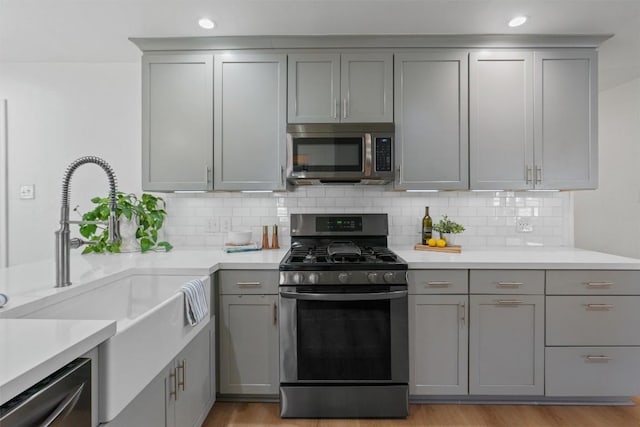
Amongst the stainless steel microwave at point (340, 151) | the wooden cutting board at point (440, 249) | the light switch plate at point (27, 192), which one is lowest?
the wooden cutting board at point (440, 249)

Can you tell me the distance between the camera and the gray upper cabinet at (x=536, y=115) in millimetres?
2316

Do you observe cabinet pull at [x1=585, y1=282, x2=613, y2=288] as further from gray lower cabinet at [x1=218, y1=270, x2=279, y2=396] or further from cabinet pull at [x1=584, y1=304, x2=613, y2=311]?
gray lower cabinet at [x1=218, y1=270, x2=279, y2=396]

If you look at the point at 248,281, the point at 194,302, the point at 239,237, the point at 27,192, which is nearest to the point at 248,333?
the point at 248,281

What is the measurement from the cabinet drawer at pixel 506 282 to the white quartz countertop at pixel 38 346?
6.18 ft

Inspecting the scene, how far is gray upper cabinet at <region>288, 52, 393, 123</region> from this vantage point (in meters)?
2.32

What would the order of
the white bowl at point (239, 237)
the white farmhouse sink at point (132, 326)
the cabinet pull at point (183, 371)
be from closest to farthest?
1. the white farmhouse sink at point (132, 326)
2. the cabinet pull at point (183, 371)
3. the white bowl at point (239, 237)

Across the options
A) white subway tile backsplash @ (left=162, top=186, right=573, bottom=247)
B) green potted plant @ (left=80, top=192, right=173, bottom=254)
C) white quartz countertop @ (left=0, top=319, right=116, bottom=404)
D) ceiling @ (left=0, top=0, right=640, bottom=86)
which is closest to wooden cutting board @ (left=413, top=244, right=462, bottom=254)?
white subway tile backsplash @ (left=162, top=186, right=573, bottom=247)

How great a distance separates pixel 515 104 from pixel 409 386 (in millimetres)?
2000

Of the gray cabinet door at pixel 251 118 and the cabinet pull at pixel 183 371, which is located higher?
the gray cabinet door at pixel 251 118

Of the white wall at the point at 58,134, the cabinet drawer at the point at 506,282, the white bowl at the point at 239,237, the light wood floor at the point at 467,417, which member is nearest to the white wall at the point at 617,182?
the light wood floor at the point at 467,417

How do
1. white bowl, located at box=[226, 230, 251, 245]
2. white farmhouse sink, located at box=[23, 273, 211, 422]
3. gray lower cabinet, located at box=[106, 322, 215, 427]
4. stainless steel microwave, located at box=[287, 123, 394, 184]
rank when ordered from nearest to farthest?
white farmhouse sink, located at box=[23, 273, 211, 422]
gray lower cabinet, located at box=[106, 322, 215, 427]
stainless steel microwave, located at box=[287, 123, 394, 184]
white bowl, located at box=[226, 230, 251, 245]

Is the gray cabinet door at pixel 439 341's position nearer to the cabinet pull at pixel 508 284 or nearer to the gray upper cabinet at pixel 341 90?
the cabinet pull at pixel 508 284

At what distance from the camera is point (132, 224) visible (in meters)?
2.47

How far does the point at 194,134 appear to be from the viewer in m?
2.37
